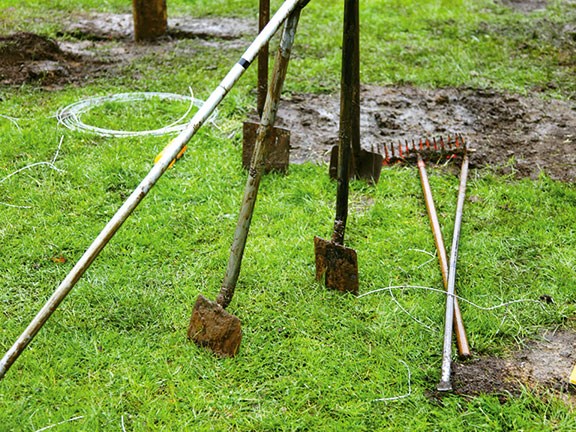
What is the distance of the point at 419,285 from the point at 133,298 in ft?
5.42

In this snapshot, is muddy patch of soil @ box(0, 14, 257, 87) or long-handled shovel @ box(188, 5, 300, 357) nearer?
long-handled shovel @ box(188, 5, 300, 357)

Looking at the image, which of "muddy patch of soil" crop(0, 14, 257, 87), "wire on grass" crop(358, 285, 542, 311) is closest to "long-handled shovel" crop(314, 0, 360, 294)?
"wire on grass" crop(358, 285, 542, 311)

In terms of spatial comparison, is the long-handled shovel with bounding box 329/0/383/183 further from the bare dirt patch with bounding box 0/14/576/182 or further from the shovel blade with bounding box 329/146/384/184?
the bare dirt patch with bounding box 0/14/576/182

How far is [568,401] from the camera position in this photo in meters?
2.94

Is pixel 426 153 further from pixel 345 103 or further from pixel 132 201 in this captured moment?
pixel 132 201

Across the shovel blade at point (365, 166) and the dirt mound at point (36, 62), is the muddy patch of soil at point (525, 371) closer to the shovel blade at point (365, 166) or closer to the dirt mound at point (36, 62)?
the shovel blade at point (365, 166)

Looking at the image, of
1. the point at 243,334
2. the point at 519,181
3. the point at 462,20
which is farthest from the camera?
the point at 462,20

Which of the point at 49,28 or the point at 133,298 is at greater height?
the point at 49,28

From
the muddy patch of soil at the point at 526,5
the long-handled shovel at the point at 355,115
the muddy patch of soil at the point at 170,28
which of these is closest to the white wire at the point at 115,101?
the long-handled shovel at the point at 355,115

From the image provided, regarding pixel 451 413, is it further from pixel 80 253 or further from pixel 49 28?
pixel 49 28

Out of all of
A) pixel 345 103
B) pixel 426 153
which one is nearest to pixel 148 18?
pixel 426 153

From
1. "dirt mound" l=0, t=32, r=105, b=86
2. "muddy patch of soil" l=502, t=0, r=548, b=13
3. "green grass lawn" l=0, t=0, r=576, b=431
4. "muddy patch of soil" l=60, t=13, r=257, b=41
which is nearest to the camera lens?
"green grass lawn" l=0, t=0, r=576, b=431

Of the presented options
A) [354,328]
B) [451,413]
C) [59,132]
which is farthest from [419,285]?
[59,132]

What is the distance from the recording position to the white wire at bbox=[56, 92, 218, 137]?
17.6 ft
